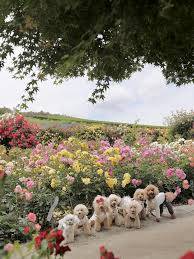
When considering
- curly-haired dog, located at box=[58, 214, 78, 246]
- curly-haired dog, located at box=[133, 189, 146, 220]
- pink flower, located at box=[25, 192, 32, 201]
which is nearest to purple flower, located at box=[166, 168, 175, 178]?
curly-haired dog, located at box=[133, 189, 146, 220]

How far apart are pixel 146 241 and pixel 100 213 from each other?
96cm

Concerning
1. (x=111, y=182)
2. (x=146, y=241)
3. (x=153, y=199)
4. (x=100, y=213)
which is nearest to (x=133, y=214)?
(x=100, y=213)

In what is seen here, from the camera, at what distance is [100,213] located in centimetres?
850

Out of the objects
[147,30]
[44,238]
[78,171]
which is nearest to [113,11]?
[147,30]

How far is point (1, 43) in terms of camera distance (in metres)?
6.34

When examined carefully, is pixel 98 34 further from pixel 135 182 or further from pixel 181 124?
pixel 181 124

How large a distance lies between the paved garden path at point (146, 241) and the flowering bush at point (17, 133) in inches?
472

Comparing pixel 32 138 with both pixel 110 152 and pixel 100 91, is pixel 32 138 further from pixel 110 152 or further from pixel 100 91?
pixel 100 91

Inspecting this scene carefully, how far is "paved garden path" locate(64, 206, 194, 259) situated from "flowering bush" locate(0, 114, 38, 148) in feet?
39.3

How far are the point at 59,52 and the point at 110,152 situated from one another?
4689mm

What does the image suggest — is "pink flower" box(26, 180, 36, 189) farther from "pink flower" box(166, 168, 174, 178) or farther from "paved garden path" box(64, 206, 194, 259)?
"pink flower" box(166, 168, 174, 178)

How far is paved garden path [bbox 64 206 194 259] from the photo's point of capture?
23.2ft

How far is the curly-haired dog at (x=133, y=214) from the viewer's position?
859 centimetres

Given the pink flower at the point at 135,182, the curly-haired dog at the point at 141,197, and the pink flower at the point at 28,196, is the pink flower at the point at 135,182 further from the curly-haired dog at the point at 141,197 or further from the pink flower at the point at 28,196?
the pink flower at the point at 28,196
